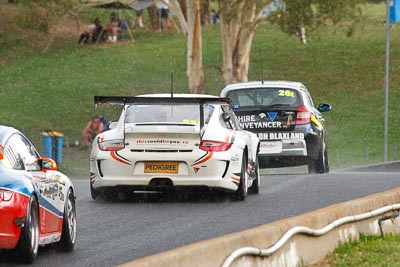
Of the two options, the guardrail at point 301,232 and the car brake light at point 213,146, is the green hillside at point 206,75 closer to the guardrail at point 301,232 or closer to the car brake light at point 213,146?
the car brake light at point 213,146

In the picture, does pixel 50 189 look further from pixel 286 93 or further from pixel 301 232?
pixel 286 93

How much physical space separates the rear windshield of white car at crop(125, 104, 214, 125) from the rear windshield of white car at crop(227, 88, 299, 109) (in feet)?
20.7

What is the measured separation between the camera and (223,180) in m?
16.5

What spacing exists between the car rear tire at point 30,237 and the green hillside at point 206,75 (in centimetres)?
3119

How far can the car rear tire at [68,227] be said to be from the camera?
11.8 meters

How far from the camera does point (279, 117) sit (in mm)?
23328

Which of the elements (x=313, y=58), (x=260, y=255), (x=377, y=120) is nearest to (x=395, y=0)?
(x=377, y=120)

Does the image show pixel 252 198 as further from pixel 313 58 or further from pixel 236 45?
pixel 313 58

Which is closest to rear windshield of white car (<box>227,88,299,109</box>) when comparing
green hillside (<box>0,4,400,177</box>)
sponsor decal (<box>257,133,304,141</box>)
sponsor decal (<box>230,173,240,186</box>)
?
sponsor decal (<box>257,133,304,141</box>)

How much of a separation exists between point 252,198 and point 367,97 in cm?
4053

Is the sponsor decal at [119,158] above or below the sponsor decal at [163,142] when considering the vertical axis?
below

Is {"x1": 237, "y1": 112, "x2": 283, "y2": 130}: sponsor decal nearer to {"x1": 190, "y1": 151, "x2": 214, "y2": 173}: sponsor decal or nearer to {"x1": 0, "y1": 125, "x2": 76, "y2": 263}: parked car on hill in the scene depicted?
{"x1": 190, "y1": 151, "x2": 214, "y2": 173}: sponsor decal

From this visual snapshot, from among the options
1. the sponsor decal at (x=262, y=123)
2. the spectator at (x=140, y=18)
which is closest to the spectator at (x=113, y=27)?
the spectator at (x=140, y=18)

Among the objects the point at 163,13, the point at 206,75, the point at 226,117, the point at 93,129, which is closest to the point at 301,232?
the point at 226,117
